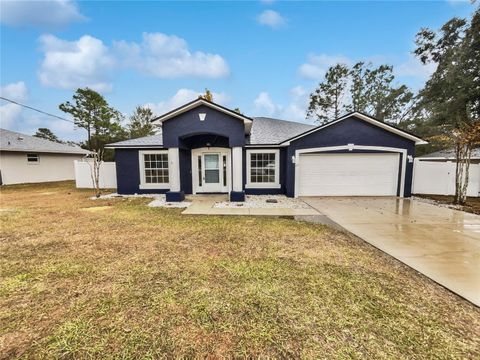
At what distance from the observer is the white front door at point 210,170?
11945 mm

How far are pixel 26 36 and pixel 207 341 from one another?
2044 centimetres

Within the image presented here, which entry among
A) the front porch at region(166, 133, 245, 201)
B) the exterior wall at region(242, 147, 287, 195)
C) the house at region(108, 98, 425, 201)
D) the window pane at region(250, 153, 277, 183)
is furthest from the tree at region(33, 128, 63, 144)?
the window pane at region(250, 153, 277, 183)

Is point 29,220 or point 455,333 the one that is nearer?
point 455,333

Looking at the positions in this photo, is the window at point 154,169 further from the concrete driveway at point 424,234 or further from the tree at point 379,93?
the tree at point 379,93

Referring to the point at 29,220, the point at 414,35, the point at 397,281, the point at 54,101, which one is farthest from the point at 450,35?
the point at 54,101

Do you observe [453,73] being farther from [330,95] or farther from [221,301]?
[221,301]

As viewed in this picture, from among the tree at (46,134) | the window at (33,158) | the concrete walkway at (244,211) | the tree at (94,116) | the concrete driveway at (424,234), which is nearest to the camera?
the concrete driveway at (424,234)

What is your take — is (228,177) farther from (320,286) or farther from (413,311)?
(413,311)

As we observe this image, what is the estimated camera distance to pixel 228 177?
39.0 ft

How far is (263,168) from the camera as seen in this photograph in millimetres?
12055

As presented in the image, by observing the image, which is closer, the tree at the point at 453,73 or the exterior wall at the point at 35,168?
the tree at the point at 453,73

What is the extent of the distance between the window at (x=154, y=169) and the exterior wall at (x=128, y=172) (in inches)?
9.4

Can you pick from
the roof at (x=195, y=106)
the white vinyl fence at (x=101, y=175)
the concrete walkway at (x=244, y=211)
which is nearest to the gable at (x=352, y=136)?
the roof at (x=195, y=106)

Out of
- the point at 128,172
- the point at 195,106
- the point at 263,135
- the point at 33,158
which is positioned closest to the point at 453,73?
the point at 263,135
